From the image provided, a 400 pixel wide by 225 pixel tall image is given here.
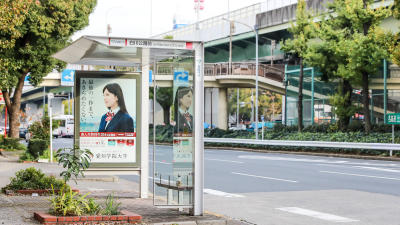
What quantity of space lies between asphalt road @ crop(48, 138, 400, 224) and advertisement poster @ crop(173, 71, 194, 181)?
18cm

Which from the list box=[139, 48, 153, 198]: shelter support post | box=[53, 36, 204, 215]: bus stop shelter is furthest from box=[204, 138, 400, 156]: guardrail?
box=[53, 36, 204, 215]: bus stop shelter

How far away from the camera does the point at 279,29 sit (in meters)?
40.2

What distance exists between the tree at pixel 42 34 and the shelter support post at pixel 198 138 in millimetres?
15816

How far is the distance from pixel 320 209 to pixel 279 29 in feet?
107

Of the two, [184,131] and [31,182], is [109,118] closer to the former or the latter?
[31,182]

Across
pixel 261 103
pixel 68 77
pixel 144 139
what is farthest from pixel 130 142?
pixel 261 103

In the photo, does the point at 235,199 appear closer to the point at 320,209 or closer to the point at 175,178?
the point at 320,209

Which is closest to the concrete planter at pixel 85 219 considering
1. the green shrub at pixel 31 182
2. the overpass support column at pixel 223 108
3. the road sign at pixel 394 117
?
the green shrub at pixel 31 182

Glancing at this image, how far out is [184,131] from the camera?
761 cm

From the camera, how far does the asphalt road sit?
27.1ft

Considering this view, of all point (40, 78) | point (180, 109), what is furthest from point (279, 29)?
point (180, 109)

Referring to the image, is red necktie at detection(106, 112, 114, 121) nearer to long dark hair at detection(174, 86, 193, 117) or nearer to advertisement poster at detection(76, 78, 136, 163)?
advertisement poster at detection(76, 78, 136, 163)

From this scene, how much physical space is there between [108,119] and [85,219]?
349 centimetres

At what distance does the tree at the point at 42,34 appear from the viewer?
22297mm
